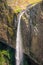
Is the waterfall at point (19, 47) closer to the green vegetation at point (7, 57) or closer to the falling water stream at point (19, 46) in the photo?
the falling water stream at point (19, 46)

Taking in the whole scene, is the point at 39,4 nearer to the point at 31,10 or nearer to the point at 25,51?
the point at 31,10

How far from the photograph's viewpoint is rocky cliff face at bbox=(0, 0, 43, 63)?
1667 centimetres

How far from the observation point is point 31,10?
666 inches

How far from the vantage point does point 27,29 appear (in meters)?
17.0

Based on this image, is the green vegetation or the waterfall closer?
the waterfall

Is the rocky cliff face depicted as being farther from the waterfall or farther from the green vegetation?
the green vegetation

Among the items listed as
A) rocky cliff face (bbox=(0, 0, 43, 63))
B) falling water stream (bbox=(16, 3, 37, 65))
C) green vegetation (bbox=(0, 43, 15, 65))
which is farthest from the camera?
green vegetation (bbox=(0, 43, 15, 65))

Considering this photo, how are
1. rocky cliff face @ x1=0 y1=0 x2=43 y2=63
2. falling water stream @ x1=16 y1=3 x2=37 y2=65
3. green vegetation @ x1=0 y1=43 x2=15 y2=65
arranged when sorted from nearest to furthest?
1. rocky cliff face @ x1=0 y1=0 x2=43 y2=63
2. falling water stream @ x1=16 y1=3 x2=37 y2=65
3. green vegetation @ x1=0 y1=43 x2=15 y2=65

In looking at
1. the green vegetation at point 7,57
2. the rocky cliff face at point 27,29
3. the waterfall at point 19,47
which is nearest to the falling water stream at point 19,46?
the waterfall at point 19,47

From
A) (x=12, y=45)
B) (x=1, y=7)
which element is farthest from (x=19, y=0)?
(x=12, y=45)

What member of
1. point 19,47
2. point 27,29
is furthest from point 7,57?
point 27,29

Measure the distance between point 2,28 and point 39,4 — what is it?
2240mm

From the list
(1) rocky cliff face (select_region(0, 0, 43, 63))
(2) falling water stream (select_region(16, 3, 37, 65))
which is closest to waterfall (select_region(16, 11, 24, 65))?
(2) falling water stream (select_region(16, 3, 37, 65))

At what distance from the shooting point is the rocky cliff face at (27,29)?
1667 cm
